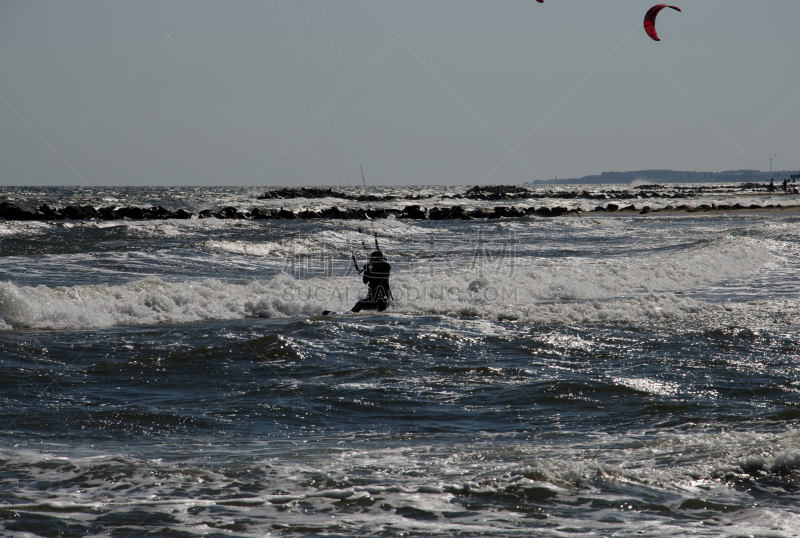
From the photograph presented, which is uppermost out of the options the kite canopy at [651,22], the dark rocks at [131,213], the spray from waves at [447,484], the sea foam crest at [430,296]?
the kite canopy at [651,22]

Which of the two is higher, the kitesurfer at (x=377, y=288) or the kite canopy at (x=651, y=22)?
the kite canopy at (x=651, y=22)

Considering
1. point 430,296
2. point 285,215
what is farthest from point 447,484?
point 285,215

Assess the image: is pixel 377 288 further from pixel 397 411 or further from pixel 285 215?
pixel 285 215

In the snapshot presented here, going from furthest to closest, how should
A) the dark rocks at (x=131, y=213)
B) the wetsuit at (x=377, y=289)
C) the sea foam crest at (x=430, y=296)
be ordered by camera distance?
the dark rocks at (x=131, y=213)
the wetsuit at (x=377, y=289)
the sea foam crest at (x=430, y=296)

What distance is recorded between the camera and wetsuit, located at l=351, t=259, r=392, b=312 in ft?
40.6

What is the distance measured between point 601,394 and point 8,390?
6.42 m

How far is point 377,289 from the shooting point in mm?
12531

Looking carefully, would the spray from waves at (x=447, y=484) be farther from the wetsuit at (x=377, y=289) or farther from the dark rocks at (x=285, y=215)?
the dark rocks at (x=285, y=215)

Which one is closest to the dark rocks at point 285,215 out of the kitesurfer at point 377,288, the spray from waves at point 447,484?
the kitesurfer at point 377,288

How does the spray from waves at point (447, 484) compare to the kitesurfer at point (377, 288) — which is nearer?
the spray from waves at point (447, 484)

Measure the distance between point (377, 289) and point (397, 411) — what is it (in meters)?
6.24

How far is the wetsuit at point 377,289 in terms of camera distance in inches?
487

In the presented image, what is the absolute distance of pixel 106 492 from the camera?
425 centimetres

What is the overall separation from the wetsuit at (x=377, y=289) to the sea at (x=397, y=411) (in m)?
0.47
